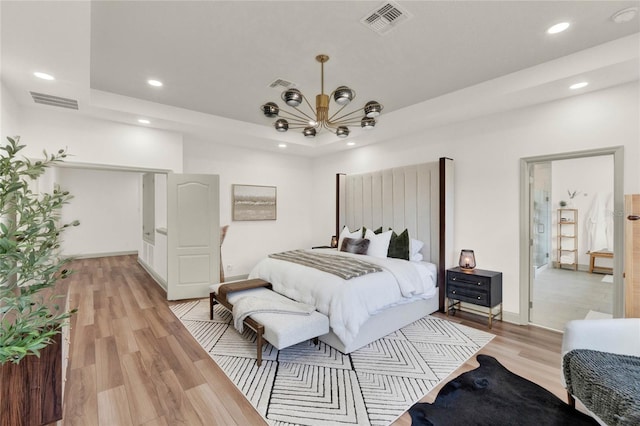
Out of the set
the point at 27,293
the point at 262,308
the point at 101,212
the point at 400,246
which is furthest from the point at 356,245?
the point at 101,212

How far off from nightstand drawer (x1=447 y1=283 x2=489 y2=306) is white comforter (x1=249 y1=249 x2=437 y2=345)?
9.1 inches

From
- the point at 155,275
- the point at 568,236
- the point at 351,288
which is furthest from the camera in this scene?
the point at 568,236

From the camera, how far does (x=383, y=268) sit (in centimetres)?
367

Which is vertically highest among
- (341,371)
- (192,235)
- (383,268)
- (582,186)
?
(582,186)

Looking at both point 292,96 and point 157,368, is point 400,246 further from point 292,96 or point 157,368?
point 157,368

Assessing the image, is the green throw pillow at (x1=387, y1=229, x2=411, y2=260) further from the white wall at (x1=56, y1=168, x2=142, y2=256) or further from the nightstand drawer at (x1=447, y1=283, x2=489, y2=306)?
the white wall at (x1=56, y1=168, x2=142, y2=256)

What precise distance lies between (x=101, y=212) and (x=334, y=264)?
26.7ft

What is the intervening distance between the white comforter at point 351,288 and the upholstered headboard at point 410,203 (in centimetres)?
45

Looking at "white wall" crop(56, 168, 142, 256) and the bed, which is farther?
"white wall" crop(56, 168, 142, 256)

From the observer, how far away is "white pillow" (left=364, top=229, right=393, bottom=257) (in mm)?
4488

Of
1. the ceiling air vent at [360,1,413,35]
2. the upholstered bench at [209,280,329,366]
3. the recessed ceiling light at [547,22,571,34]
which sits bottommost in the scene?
the upholstered bench at [209,280,329,366]

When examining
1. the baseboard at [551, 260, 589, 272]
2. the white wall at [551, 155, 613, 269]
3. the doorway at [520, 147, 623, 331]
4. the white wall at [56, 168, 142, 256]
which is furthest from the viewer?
the white wall at [56, 168, 142, 256]

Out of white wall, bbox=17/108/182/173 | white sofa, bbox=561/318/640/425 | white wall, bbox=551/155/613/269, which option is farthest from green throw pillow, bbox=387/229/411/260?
white wall, bbox=551/155/613/269

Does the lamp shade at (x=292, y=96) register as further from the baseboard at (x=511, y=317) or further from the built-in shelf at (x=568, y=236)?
the built-in shelf at (x=568, y=236)
